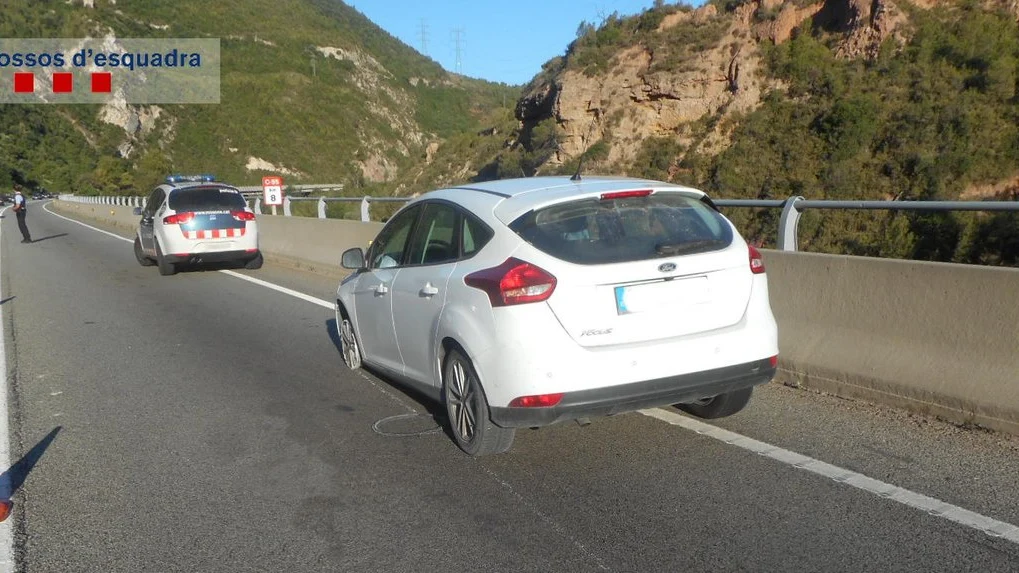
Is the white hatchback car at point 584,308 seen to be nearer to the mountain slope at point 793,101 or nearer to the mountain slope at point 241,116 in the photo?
the mountain slope at point 793,101

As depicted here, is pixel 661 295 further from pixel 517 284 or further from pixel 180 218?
pixel 180 218

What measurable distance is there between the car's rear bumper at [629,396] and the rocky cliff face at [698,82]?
39.0m

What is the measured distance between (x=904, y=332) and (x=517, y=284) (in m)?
2.70

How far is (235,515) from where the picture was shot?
447cm

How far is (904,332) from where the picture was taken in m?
5.61

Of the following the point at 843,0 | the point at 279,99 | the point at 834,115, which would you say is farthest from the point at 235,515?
the point at 279,99

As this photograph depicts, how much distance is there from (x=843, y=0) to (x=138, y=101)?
99.7m

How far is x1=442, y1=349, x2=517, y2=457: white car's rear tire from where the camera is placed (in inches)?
195

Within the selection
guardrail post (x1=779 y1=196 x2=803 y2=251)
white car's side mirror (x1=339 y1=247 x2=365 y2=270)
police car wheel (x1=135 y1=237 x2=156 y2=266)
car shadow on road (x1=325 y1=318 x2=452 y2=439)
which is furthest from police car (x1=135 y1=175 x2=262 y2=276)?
guardrail post (x1=779 y1=196 x2=803 y2=251)

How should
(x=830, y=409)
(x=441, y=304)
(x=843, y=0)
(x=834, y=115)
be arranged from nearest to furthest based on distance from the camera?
(x=441, y=304), (x=830, y=409), (x=834, y=115), (x=843, y=0)

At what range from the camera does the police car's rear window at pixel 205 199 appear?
1605cm

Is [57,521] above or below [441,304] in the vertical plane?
below

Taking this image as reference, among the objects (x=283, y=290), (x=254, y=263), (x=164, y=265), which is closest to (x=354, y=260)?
(x=283, y=290)

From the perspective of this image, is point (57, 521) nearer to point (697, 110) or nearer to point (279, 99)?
point (697, 110)
